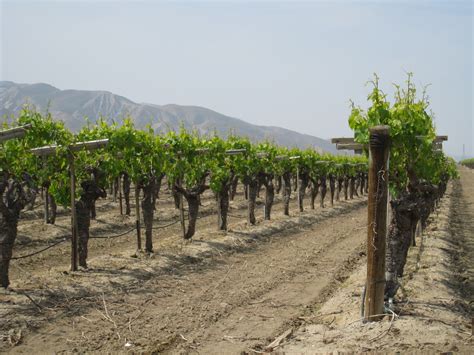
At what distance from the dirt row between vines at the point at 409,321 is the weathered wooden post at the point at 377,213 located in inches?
18.0

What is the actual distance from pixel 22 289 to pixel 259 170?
1151cm

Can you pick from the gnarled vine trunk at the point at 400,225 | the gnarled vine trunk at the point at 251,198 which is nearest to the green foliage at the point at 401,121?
the gnarled vine trunk at the point at 400,225

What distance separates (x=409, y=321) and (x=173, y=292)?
14.7 ft

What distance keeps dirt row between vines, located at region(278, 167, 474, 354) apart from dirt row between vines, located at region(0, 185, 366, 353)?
0.55 m

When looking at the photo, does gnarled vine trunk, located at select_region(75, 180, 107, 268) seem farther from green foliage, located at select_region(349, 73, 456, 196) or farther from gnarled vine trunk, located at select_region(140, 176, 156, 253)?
green foliage, located at select_region(349, 73, 456, 196)

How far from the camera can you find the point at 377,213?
6344mm

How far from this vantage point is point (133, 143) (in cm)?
1140

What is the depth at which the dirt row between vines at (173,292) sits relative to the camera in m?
6.63

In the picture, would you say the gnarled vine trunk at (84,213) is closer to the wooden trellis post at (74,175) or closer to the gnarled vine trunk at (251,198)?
the wooden trellis post at (74,175)

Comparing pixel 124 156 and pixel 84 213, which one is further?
pixel 124 156

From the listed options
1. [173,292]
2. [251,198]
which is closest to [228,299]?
[173,292]

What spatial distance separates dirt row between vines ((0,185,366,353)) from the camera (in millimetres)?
Result: 6629

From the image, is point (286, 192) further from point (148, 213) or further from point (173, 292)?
point (173, 292)

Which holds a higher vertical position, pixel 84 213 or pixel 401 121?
pixel 401 121
